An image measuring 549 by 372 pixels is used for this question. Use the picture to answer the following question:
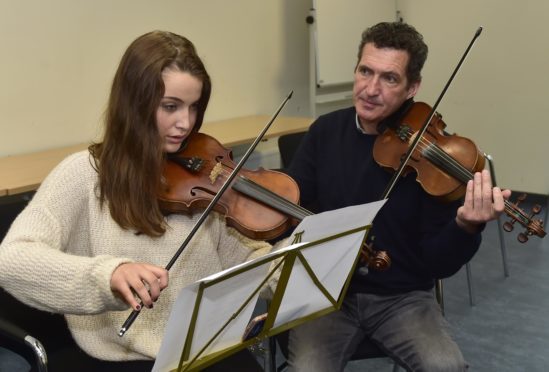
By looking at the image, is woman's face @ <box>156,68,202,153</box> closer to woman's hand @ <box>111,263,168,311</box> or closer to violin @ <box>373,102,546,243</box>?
woman's hand @ <box>111,263,168,311</box>

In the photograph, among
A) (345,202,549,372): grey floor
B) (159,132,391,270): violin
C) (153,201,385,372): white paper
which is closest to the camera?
(153,201,385,372): white paper

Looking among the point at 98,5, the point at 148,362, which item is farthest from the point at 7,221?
the point at 98,5

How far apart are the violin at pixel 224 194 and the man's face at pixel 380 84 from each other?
341mm

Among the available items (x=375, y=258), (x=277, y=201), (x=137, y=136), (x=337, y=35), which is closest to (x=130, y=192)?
(x=137, y=136)

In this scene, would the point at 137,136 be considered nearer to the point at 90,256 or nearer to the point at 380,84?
the point at 90,256

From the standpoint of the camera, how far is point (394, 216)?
154 centimetres

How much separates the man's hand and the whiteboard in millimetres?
2293

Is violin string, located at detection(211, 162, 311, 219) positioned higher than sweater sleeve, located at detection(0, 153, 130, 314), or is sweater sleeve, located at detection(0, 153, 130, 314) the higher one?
sweater sleeve, located at detection(0, 153, 130, 314)

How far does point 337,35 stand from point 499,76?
120 cm

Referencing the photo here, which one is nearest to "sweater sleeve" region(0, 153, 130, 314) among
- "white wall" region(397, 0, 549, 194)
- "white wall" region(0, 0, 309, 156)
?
"white wall" region(0, 0, 309, 156)

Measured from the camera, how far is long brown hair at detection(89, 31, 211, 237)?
121 centimetres

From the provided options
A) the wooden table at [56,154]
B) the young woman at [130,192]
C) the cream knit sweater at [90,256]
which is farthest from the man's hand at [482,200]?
the wooden table at [56,154]

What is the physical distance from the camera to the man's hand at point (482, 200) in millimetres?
1236

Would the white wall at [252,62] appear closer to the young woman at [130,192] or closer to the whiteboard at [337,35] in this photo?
the whiteboard at [337,35]
